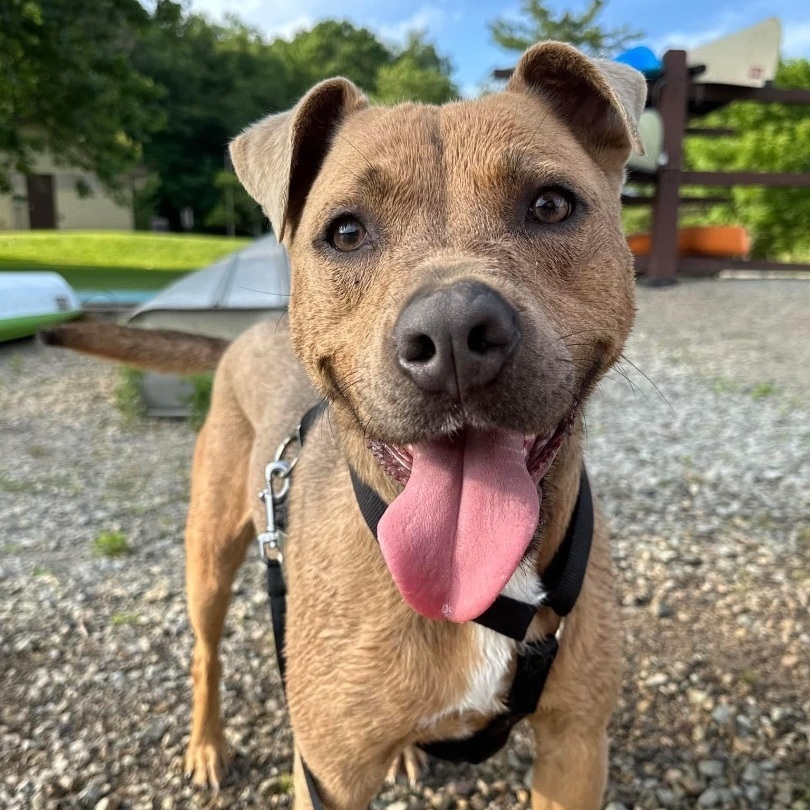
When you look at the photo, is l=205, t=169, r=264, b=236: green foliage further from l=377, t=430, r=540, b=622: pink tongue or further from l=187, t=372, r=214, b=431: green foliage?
l=377, t=430, r=540, b=622: pink tongue

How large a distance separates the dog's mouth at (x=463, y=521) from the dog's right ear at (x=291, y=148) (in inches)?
40.5

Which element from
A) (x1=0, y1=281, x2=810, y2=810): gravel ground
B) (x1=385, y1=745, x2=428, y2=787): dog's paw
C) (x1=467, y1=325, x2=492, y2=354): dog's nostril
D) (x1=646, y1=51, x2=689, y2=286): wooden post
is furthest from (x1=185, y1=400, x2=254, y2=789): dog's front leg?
(x1=646, y1=51, x2=689, y2=286): wooden post

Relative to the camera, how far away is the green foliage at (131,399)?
811 cm

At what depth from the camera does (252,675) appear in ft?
12.4

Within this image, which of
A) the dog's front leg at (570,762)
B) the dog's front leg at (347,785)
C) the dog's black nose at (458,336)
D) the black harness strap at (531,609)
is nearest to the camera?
the dog's black nose at (458,336)

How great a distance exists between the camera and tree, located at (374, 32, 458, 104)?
204ft

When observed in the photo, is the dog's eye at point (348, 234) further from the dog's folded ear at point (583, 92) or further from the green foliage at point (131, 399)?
the green foliage at point (131, 399)

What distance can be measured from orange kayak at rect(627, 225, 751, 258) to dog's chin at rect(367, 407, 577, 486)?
582 inches

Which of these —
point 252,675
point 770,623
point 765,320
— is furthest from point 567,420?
point 765,320

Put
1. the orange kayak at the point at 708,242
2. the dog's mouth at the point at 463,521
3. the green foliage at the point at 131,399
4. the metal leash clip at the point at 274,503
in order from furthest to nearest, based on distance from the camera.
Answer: the orange kayak at the point at 708,242 < the green foliage at the point at 131,399 < the metal leash clip at the point at 274,503 < the dog's mouth at the point at 463,521

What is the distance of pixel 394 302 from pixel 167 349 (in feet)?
8.16

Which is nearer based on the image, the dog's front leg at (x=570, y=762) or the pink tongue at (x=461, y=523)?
the pink tongue at (x=461, y=523)

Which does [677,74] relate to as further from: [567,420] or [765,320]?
[567,420]

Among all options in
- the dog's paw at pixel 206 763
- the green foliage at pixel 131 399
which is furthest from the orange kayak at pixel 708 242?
the dog's paw at pixel 206 763
